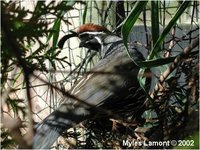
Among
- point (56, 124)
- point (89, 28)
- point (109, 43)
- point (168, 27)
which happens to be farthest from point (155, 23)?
point (109, 43)

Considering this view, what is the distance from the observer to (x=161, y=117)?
3.14 ft

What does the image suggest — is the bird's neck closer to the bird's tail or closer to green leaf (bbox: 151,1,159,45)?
the bird's tail

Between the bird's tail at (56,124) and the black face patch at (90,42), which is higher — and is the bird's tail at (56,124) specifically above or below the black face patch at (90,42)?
below

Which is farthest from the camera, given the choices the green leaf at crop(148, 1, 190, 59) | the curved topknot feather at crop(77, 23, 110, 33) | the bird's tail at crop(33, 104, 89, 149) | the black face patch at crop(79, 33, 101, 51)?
the black face patch at crop(79, 33, 101, 51)

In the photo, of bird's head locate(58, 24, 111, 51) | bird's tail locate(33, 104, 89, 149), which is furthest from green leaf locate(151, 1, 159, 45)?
bird's head locate(58, 24, 111, 51)

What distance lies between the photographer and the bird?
4.08 ft

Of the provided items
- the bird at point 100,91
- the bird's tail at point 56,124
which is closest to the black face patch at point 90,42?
the bird at point 100,91

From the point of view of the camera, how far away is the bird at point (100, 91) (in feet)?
4.08

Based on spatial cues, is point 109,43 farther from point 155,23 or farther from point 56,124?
point 155,23

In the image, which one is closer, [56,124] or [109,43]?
[56,124]

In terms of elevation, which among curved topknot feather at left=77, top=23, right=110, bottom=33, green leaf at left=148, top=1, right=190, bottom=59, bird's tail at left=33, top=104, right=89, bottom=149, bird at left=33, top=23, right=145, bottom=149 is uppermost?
curved topknot feather at left=77, top=23, right=110, bottom=33

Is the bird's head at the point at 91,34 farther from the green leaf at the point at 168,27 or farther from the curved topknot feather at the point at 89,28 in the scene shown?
the green leaf at the point at 168,27

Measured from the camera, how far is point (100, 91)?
60.8 inches

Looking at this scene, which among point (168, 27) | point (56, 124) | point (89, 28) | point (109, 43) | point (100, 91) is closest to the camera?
point (168, 27)
